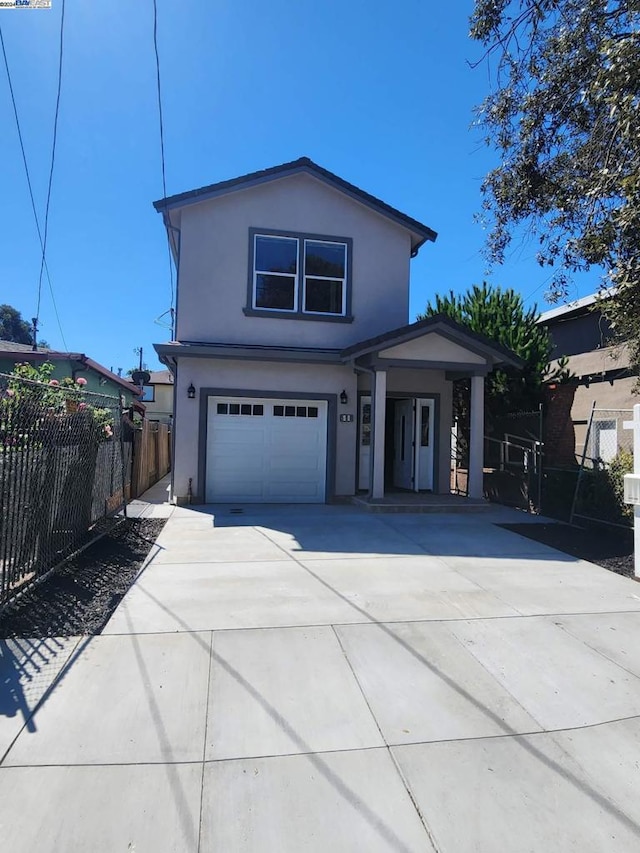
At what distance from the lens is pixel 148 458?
14969 millimetres

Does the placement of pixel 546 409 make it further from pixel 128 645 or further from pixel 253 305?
pixel 128 645

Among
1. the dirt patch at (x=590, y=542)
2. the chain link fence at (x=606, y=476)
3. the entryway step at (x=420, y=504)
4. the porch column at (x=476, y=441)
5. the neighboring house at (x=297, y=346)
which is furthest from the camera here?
the porch column at (x=476, y=441)

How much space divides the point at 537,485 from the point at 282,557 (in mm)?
6732

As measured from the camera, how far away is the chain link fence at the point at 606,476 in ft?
28.9

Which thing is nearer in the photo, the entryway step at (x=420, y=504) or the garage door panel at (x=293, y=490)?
the entryway step at (x=420, y=504)

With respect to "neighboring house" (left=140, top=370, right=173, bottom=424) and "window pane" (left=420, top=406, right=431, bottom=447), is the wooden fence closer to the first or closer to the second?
"window pane" (left=420, top=406, right=431, bottom=447)

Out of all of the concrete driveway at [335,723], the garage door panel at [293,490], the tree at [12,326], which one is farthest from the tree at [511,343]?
the tree at [12,326]

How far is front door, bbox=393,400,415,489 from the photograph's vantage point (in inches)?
517

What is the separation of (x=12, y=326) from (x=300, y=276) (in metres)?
62.4

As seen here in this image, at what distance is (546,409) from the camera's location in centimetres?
1210

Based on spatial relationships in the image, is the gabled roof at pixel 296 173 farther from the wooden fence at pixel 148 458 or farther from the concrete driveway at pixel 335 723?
the concrete driveway at pixel 335 723

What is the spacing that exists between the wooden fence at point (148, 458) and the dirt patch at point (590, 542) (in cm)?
831

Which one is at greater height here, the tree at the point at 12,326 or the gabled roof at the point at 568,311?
the tree at the point at 12,326

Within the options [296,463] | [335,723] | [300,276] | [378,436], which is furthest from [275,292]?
[335,723]
